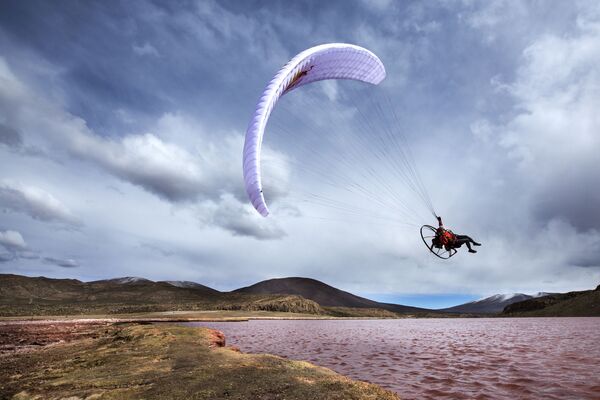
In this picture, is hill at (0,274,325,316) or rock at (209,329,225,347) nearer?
rock at (209,329,225,347)

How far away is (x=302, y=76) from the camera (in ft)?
67.8

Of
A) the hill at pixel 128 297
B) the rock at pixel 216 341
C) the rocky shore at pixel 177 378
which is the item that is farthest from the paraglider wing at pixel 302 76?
the hill at pixel 128 297

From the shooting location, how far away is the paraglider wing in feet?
52.6

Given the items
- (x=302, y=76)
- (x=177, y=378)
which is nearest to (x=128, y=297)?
(x=302, y=76)

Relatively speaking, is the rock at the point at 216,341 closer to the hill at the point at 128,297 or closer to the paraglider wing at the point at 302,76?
the paraglider wing at the point at 302,76

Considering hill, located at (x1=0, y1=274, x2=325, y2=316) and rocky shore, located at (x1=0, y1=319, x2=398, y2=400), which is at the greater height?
hill, located at (x1=0, y1=274, x2=325, y2=316)

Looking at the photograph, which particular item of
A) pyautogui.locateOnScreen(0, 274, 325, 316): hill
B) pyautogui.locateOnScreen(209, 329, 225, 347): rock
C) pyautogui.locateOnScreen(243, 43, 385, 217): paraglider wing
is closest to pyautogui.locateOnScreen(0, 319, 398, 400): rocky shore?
pyautogui.locateOnScreen(209, 329, 225, 347): rock

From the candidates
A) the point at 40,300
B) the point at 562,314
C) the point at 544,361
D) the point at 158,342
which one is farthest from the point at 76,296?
the point at 562,314

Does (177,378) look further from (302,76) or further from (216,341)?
(302,76)

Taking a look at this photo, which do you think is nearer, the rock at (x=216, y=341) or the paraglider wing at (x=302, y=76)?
the paraglider wing at (x=302, y=76)

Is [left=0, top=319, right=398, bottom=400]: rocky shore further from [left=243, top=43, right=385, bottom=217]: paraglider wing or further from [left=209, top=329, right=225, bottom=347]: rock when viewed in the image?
[left=243, top=43, right=385, bottom=217]: paraglider wing

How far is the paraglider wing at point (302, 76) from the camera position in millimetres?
16047

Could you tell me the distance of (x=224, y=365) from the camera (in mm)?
10414

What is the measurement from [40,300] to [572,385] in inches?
7978
